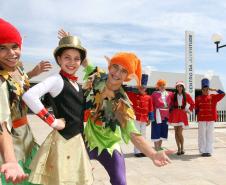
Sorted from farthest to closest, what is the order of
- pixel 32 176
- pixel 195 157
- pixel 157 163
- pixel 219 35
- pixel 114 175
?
pixel 219 35 < pixel 195 157 < pixel 114 175 < pixel 157 163 < pixel 32 176


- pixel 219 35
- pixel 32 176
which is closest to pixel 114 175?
pixel 32 176

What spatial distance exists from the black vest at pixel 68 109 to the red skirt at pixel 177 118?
6.26 metres

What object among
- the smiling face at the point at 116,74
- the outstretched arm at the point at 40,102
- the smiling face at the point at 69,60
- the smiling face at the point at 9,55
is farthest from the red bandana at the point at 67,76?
the smiling face at the point at 116,74

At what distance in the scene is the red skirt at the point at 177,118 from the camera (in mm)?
9008

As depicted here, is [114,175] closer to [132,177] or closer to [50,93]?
[50,93]

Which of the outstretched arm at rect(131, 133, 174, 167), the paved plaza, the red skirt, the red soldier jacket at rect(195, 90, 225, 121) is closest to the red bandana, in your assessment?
the outstretched arm at rect(131, 133, 174, 167)

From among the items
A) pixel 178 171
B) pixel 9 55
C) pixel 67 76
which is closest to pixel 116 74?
pixel 67 76

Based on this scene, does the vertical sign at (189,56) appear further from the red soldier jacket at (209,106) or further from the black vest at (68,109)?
the black vest at (68,109)

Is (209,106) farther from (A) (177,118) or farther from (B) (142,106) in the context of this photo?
(B) (142,106)

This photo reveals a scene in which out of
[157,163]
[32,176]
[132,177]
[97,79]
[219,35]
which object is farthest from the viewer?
[219,35]

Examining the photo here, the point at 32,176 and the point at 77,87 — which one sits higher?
the point at 77,87

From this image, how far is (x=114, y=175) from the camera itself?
3449mm

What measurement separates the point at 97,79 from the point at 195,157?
220 inches

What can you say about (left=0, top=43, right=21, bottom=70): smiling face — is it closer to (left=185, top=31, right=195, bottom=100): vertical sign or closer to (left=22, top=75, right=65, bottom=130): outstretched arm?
(left=22, top=75, right=65, bottom=130): outstretched arm
